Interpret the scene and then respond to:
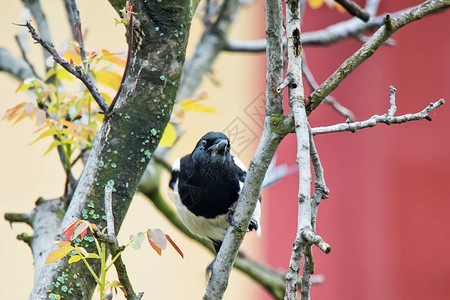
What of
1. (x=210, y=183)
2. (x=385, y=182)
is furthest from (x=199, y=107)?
(x=385, y=182)

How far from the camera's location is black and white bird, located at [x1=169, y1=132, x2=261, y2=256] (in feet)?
6.09

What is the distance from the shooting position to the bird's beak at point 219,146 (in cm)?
181

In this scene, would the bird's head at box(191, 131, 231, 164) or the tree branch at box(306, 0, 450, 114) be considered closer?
the tree branch at box(306, 0, 450, 114)

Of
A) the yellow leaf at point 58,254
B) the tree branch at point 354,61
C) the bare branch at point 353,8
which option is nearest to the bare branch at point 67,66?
the yellow leaf at point 58,254

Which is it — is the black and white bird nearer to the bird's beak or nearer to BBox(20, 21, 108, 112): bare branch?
the bird's beak

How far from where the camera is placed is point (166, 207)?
213 centimetres

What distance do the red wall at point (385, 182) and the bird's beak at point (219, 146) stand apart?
1875mm

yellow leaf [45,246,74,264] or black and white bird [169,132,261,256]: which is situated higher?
black and white bird [169,132,261,256]

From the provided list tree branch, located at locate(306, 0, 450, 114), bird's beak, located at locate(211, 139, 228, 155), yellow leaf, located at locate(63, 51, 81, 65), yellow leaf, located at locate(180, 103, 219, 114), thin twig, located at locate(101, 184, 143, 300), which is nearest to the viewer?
thin twig, located at locate(101, 184, 143, 300)

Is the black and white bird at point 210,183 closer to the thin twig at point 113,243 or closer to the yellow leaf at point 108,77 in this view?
the yellow leaf at point 108,77

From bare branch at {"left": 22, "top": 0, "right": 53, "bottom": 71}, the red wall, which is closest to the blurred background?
the red wall

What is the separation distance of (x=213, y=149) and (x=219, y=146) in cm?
3

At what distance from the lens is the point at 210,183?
6.21 ft

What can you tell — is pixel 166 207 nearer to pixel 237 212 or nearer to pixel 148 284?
pixel 237 212
